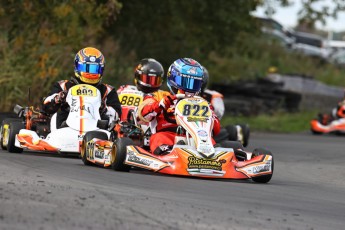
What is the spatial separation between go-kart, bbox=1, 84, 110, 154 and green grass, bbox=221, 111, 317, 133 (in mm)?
9803

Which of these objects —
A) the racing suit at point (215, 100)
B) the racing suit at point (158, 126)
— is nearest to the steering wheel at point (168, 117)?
the racing suit at point (158, 126)

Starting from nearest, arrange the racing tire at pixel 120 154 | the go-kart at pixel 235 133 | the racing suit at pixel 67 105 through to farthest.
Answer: the racing tire at pixel 120 154 < the racing suit at pixel 67 105 < the go-kart at pixel 235 133

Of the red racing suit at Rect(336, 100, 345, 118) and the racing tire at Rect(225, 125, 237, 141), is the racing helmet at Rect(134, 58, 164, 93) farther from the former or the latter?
the red racing suit at Rect(336, 100, 345, 118)

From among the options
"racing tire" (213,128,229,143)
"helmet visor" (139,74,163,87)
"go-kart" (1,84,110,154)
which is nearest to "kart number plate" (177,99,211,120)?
"go-kart" (1,84,110,154)

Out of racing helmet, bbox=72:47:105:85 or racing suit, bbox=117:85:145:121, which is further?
racing suit, bbox=117:85:145:121

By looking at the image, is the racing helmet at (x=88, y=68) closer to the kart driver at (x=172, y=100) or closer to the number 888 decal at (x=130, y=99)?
the number 888 decal at (x=130, y=99)

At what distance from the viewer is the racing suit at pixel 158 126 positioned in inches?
407

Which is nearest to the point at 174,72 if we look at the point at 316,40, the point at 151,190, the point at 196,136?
the point at 196,136

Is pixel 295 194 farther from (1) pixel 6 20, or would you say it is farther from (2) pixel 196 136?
(1) pixel 6 20

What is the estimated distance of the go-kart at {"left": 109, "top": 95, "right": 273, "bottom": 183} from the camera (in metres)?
9.72

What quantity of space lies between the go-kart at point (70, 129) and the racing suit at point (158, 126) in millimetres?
659

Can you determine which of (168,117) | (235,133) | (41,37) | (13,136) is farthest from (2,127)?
(41,37)

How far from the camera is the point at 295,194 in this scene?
9.10 metres

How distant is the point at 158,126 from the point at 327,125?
1146cm
